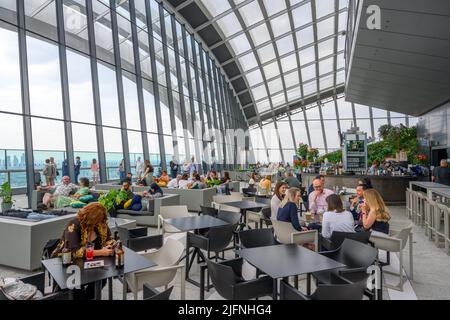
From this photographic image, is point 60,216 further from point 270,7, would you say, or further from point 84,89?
point 270,7

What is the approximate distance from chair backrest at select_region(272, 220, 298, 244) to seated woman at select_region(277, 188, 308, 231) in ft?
0.30

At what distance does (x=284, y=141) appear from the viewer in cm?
2491

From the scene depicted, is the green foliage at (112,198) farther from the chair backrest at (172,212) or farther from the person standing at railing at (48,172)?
the person standing at railing at (48,172)

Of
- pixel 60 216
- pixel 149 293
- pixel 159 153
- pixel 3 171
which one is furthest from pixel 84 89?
pixel 149 293

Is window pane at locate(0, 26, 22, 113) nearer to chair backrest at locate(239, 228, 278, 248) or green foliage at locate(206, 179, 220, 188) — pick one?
green foliage at locate(206, 179, 220, 188)

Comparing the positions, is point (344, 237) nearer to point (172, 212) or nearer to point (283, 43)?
point (172, 212)

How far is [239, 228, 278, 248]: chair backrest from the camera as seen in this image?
10.9 ft

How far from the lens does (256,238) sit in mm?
3402

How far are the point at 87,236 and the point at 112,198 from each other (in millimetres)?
3022

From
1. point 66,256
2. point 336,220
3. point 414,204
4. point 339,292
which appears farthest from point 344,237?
point 414,204

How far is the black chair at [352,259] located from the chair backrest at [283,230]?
85 centimetres

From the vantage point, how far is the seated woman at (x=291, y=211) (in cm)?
394

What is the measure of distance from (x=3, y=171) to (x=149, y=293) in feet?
22.6

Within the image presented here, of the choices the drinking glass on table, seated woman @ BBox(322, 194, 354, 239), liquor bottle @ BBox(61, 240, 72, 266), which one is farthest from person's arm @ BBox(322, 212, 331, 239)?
liquor bottle @ BBox(61, 240, 72, 266)
